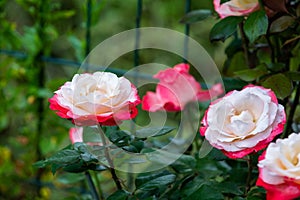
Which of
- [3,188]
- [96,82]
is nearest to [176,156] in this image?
[96,82]

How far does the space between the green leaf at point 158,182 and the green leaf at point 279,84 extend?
0.21 meters

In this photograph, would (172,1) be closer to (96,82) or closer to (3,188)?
(3,188)

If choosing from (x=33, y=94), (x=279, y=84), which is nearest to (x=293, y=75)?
(x=279, y=84)

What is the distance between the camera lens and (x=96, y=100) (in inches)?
27.9

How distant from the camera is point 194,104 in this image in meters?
1.01

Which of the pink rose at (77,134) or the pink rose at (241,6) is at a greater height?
the pink rose at (241,6)

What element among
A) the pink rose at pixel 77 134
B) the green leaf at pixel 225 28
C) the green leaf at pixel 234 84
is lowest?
the pink rose at pixel 77 134

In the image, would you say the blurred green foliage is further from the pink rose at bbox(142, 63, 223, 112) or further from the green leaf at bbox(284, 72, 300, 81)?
the green leaf at bbox(284, 72, 300, 81)

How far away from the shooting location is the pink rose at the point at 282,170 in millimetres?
604

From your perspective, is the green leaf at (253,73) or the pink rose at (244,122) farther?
the green leaf at (253,73)

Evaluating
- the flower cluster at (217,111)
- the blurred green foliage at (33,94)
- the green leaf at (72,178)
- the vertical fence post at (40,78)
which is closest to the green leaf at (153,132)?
the flower cluster at (217,111)

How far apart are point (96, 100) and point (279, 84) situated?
313mm

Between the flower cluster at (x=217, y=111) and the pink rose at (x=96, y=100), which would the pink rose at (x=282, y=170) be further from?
the pink rose at (x=96, y=100)

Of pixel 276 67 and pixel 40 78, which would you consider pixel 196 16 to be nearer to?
pixel 276 67
